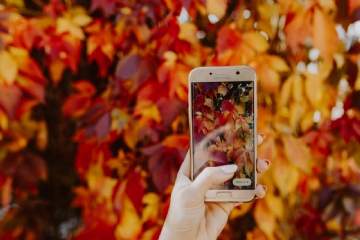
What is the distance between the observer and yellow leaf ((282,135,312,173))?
80 cm

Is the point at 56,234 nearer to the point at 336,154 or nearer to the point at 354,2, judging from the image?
the point at 336,154

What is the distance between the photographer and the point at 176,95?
84 cm

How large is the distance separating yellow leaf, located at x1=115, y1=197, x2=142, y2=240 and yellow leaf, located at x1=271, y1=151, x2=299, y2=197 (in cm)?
32

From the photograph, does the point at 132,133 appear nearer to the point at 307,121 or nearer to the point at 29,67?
the point at 29,67

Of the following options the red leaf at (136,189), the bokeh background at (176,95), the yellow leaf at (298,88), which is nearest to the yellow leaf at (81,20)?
the bokeh background at (176,95)

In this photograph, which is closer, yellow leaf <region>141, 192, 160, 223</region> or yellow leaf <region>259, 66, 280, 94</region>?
yellow leaf <region>259, 66, 280, 94</region>

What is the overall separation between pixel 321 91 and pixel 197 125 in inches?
12.5

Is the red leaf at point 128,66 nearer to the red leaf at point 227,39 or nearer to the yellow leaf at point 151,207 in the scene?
the red leaf at point 227,39

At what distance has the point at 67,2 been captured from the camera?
95cm

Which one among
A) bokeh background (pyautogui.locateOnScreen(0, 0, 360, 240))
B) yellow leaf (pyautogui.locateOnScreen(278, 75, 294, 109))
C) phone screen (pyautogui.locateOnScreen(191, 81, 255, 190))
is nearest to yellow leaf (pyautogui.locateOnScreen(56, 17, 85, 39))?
bokeh background (pyautogui.locateOnScreen(0, 0, 360, 240))

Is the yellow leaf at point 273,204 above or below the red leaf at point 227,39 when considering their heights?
below

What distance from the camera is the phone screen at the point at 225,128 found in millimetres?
663

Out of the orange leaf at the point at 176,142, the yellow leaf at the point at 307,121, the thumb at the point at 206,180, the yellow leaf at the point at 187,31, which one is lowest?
the thumb at the point at 206,180

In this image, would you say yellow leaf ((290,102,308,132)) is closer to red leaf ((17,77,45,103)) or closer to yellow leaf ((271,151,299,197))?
yellow leaf ((271,151,299,197))
